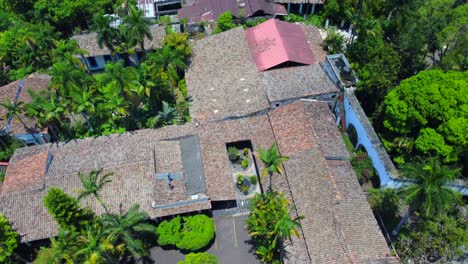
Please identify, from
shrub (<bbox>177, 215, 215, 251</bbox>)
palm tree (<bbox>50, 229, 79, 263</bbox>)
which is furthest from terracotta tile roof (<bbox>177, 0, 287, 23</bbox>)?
palm tree (<bbox>50, 229, 79, 263</bbox>)

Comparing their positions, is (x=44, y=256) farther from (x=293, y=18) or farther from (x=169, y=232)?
(x=293, y=18)

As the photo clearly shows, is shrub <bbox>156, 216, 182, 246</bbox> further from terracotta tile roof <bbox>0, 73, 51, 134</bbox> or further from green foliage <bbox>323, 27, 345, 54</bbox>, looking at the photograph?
green foliage <bbox>323, 27, 345, 54</bbox>

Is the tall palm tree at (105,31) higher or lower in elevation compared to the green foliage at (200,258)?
higher

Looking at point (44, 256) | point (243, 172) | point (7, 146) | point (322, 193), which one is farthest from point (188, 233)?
point (7, 146)

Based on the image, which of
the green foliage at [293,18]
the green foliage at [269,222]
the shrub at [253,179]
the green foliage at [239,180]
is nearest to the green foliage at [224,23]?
the green foliage at [293,18]

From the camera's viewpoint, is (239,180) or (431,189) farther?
(239,180)

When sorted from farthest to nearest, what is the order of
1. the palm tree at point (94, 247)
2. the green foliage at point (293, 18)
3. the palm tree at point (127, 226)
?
the green foliage at point (293, 18), the palm tree at point (127, 226), the palm tree at point (94, 247)

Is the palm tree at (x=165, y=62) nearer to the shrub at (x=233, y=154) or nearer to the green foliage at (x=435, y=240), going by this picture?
the shrub at (x=233, y=154)
